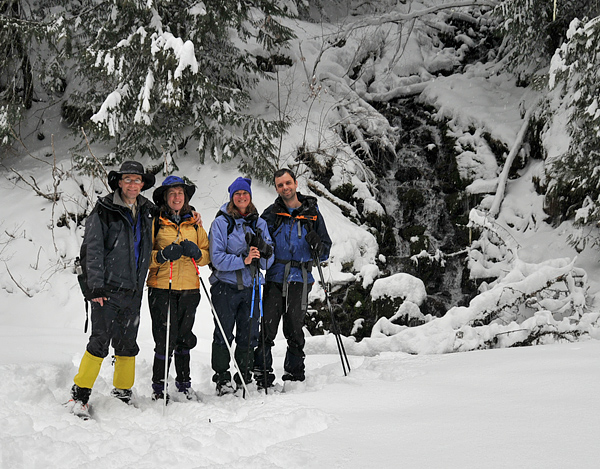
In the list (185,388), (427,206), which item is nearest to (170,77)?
(185,388)

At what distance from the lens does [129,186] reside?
12.7 ft

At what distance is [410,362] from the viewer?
5.25 metres

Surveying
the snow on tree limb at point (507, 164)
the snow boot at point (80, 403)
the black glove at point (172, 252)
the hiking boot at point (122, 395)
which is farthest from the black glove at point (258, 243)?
the snow on tree limb at point (507, 164)

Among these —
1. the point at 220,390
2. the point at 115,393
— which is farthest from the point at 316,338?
the point at 115,393

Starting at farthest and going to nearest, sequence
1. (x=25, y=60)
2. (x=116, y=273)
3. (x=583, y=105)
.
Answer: (x=25, y=60) < (x=583, y=105) < (x=116, y=273)

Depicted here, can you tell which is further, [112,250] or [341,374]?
[341,374]

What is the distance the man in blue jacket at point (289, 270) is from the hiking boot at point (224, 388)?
292mm

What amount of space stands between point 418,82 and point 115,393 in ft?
44.1

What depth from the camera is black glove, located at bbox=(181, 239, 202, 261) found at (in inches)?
160

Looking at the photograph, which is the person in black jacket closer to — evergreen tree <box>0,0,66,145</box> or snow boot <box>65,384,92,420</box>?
snow boot <box>65,384,92,420</box>

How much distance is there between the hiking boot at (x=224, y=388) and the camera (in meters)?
4.34

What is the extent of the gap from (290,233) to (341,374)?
1601mm

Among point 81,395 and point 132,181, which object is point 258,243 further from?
point 81,395

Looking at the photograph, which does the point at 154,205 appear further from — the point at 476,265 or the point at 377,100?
the point at 377,100
